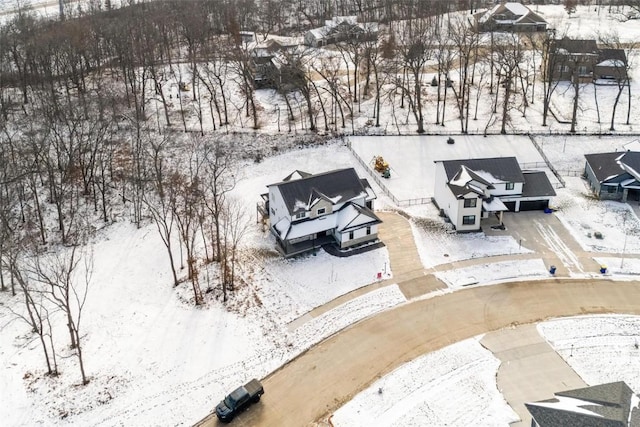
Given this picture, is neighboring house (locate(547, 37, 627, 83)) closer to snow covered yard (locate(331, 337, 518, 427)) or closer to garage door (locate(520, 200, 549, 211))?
garage door (locate(520, 200, 549, 211))

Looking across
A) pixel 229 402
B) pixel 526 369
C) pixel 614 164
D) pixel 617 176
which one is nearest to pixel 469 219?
pixel 617 176

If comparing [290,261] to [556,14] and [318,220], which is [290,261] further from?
[556,14]

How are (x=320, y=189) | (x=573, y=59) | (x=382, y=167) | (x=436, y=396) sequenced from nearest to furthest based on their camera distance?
(x=436, y=396) < (x=320, y=189) < (x=382, y=167) < (x=573, y=59)

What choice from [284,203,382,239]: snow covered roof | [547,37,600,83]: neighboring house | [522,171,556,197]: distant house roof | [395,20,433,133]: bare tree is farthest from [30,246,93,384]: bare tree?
[547,37,600,83]: neighboring house

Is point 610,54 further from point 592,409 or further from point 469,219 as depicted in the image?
point 592,409

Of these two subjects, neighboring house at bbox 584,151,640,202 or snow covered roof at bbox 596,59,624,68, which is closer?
neighboring house at bbox 584,151,640,202

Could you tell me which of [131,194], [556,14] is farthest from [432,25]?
[131,194]
